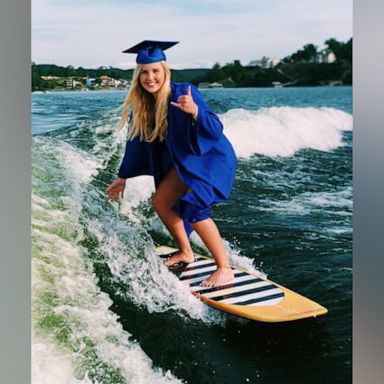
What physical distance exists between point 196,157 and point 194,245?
294 millimetres

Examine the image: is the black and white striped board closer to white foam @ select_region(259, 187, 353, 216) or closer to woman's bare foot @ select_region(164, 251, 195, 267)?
woman's bare foot @ select_region(164, 251, 195, 267)

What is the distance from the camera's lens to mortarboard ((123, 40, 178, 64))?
2666mm

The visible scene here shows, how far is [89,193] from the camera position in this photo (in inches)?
110

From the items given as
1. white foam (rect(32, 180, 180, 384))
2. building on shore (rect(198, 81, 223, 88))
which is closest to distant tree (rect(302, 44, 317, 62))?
building on shore (rect(198, 81, 223, 88))

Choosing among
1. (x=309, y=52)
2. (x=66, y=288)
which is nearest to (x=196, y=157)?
(x=309, y=52)

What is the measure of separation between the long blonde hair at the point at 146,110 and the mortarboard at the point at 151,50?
0.07 feet

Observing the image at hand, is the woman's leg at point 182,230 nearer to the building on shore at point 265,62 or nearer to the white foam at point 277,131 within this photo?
the white foam at point 277,131

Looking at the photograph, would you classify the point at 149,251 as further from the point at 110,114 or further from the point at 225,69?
the point at 225,69

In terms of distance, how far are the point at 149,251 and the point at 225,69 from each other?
0.64m

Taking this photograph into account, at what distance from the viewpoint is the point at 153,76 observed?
2.67 meters

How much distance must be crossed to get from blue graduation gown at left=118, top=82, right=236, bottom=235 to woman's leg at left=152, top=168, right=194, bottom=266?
2 centimetres

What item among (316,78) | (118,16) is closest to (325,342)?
(316,78)

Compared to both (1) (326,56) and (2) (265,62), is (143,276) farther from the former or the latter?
(1) (326,56)

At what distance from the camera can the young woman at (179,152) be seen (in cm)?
263
